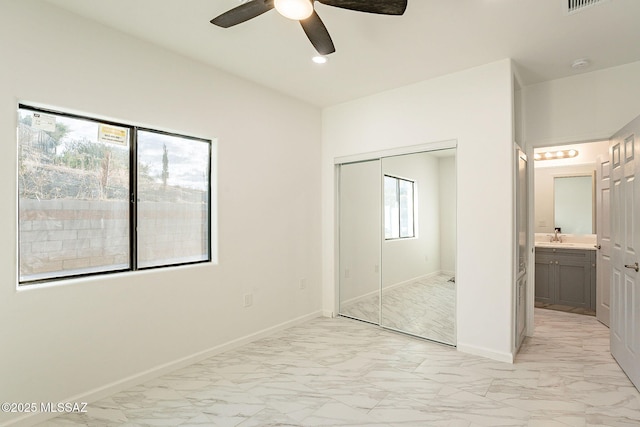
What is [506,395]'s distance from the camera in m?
2.58

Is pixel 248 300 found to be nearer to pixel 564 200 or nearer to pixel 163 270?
pixel 163 270

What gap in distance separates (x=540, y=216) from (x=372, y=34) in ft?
14.7

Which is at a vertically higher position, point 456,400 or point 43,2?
point 43,2

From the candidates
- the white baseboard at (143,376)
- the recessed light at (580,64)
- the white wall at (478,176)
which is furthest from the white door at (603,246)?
the white baseboard at (143,376)

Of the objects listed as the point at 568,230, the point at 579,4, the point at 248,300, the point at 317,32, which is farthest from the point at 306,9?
the point at 568,230

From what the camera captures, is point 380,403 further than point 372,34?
No

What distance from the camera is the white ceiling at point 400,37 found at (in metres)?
2.44

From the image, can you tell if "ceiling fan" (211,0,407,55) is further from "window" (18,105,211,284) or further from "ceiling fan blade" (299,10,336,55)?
"window" (18,105,211,284)

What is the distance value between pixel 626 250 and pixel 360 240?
259cm

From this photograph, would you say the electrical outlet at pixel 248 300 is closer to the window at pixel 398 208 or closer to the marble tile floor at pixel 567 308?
the window at pixel 398 208

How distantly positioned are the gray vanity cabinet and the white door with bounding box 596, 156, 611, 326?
12.5 inches

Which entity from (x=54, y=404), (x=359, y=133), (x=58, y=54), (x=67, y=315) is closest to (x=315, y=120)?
(x=359, y=133)

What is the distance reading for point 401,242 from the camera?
4152 millimetres

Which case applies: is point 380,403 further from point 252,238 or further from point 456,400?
point 252,238
